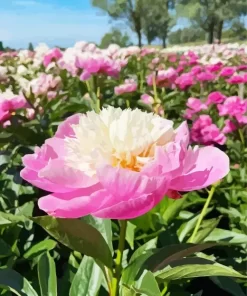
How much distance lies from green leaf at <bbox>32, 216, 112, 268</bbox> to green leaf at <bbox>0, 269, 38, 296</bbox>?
0.50 ft

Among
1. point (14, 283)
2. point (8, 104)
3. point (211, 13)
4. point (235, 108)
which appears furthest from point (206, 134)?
point (211, 13)

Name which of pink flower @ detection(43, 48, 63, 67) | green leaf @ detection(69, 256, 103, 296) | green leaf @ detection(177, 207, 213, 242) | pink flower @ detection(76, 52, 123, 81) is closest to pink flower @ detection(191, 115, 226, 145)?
pink flower @ detection(76, 52, 123, 81)

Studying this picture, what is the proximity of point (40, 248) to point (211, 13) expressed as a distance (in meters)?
33.3

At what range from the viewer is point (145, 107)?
2635mm

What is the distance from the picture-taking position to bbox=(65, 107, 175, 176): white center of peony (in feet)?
2.22

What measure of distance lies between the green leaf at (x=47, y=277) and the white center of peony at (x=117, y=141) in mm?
274

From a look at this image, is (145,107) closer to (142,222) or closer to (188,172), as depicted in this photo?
(142,222)

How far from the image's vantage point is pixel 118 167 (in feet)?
2.12

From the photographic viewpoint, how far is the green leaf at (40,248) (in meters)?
1.23

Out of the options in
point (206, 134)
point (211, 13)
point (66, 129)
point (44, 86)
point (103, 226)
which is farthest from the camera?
point (211, 13)

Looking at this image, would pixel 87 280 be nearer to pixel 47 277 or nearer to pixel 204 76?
pixel 47 277

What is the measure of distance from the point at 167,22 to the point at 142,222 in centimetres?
3502

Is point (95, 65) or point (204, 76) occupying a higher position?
point (95, 65)

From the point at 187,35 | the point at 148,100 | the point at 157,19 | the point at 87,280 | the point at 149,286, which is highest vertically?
the point at 149,286
